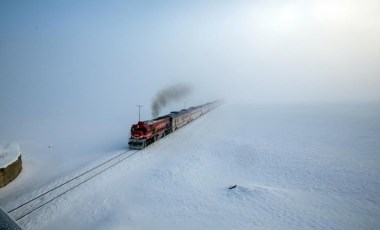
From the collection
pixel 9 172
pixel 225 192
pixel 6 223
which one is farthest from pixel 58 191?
pixel 6 223

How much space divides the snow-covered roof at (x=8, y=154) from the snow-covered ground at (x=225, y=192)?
16.3 ft

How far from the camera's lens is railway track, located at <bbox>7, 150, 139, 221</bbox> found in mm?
13516

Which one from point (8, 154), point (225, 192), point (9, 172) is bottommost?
point (9, 172)

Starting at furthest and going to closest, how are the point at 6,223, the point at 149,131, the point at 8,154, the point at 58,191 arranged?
the point at 149,131, the point at 8,154, the point at 58,191, the point at 6,223

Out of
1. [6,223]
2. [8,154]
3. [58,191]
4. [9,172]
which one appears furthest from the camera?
[8,154]

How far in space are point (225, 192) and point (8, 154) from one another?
19712 millimetres

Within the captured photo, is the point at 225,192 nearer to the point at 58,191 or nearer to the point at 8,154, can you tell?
the point at 58,191

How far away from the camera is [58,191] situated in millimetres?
15953

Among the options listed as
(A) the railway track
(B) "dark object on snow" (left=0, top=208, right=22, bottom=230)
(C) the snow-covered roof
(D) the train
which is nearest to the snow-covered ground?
(A) the railway track

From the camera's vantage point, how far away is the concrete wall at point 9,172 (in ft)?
59.5

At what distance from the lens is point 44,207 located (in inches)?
547

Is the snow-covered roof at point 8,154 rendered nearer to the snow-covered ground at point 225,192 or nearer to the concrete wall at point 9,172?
the concrete wall at point 9,172

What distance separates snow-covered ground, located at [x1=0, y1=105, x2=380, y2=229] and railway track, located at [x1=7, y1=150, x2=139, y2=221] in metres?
0.52

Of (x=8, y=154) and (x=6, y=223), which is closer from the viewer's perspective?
(x=6, y=223)
